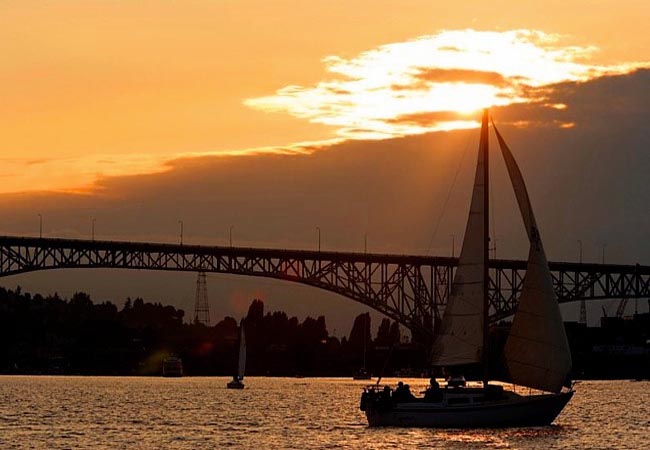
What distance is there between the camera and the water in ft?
188

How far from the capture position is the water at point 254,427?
5728 cm

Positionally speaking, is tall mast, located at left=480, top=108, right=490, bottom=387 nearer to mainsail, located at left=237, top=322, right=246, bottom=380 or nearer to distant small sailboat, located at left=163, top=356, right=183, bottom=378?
mainsail, located at left=237, top=322, right=246, bottom=380

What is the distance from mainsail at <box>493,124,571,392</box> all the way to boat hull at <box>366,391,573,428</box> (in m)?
1.40

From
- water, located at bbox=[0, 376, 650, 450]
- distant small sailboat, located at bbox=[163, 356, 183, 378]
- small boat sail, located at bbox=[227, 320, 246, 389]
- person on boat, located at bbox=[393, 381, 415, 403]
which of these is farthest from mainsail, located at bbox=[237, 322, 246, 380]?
person on boat, located at bbox=[393, 381, 415, 403]

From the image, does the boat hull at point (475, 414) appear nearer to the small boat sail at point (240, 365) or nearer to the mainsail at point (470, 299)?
the mainsail at point (470, 299)

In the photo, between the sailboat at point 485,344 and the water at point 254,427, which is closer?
the water at point 254,427

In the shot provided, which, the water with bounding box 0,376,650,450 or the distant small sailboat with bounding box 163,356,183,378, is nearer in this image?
the water with bounding box 0,376,650,450

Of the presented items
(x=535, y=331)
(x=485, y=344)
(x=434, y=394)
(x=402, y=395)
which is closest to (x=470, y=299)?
(x=485, y=344)

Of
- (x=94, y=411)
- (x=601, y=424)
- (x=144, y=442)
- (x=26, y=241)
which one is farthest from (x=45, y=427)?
(x=26, y=241)

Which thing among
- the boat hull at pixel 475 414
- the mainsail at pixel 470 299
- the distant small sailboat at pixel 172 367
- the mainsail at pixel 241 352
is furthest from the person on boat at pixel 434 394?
the distant small sailboat at pixel 172 367

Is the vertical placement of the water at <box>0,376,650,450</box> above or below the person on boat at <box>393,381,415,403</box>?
below

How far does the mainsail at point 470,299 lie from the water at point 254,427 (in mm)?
2987

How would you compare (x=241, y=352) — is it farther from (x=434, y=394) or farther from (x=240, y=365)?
(x=434, y=394)

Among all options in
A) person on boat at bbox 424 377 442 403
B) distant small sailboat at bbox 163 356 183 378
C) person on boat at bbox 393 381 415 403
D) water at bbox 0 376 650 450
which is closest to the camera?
water at bbox 0 376 650 450
